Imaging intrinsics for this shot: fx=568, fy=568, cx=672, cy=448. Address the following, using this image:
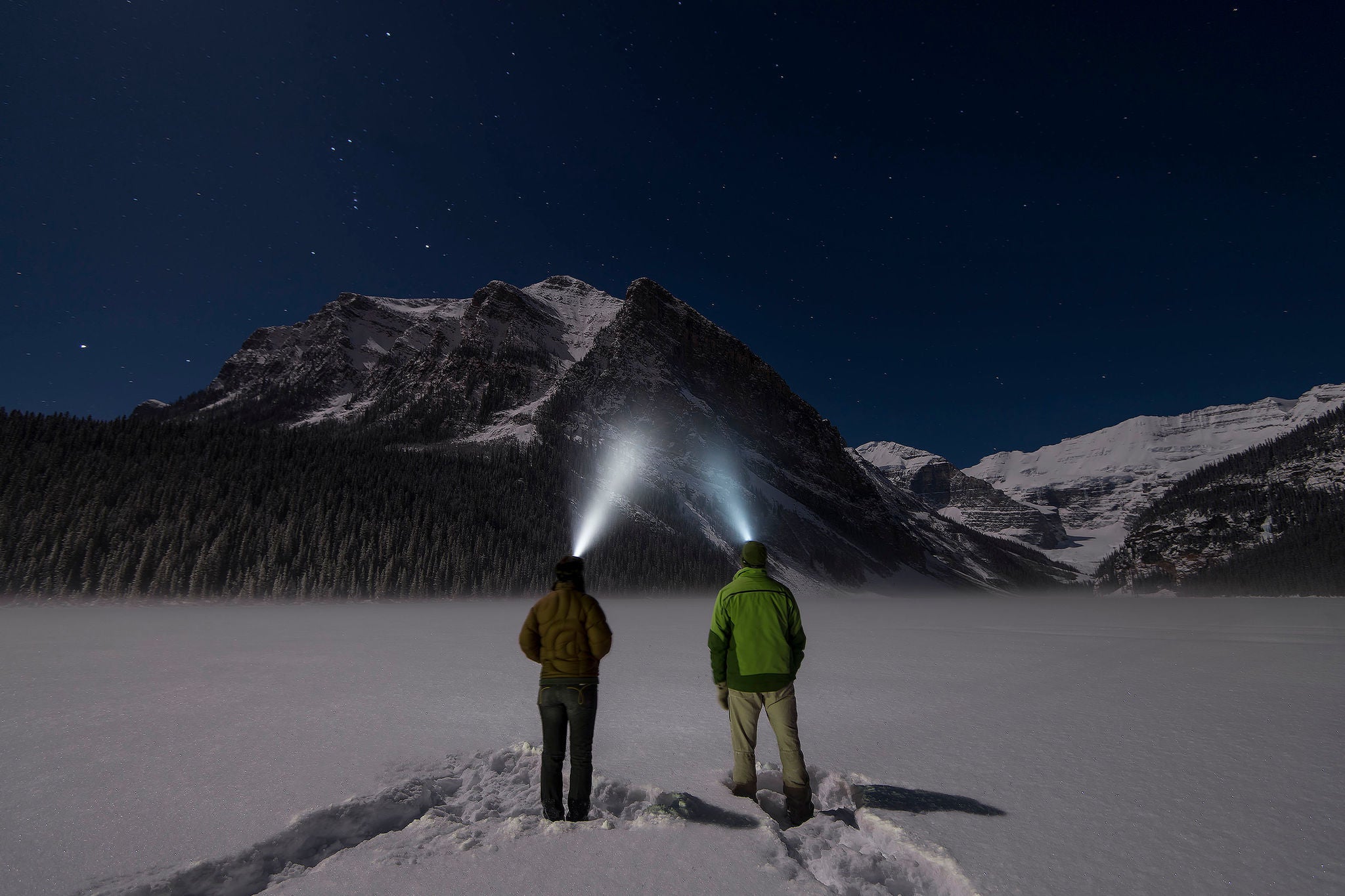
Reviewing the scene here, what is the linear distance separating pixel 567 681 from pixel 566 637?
0.49 meters

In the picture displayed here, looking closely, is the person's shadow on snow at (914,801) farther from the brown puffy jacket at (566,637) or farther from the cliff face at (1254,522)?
the cliff face at (1254,522)

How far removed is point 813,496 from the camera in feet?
614

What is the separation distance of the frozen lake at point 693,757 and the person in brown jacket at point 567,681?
1.60ft

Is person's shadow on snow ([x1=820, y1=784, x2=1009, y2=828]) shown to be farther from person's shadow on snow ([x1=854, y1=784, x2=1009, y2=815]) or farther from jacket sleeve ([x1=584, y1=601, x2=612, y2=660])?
jacket sleeve ([x1=584, y1=601, x2=612, y2=660])

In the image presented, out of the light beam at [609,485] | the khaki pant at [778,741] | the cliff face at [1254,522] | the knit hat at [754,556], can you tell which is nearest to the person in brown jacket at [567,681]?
the khaki pant at [778,741]

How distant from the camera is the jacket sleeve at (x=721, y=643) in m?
6.95

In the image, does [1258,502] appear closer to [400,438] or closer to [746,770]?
[746,770]

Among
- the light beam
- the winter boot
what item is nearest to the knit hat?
the winter boot

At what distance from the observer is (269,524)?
264ft

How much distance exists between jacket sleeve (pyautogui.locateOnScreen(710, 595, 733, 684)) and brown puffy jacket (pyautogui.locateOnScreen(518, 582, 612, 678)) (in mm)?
1335

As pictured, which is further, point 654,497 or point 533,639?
point 654,497

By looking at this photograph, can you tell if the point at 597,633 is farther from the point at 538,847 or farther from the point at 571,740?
the point at 538,847

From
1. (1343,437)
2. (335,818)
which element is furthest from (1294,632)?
(1343,437)

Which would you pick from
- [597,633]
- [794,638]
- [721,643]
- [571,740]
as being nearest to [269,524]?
[571,740]
